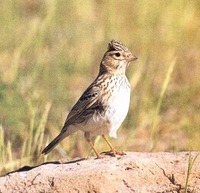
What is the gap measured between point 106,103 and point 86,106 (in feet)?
0.83

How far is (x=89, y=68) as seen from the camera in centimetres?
1405

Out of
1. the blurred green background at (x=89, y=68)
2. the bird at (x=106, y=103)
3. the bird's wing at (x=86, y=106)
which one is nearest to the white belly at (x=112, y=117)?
the bird at (x=106, y=103)

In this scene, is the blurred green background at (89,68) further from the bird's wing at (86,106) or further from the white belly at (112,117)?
the white belly at (112,117)

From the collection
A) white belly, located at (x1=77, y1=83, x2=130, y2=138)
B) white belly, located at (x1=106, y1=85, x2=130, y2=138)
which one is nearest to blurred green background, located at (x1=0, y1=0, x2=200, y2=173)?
white belly, located at (x1=77, y1=83, x2=130, y2=138)

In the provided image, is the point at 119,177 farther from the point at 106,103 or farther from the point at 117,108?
the point at 106,103

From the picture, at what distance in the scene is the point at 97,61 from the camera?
14.4 m

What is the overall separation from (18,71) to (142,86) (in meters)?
1.64

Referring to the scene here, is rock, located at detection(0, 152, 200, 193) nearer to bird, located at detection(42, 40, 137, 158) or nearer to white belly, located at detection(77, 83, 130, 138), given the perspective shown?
bird, located at detection(42, 40, 137, 158)

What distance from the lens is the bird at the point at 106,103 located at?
8719 millimetres

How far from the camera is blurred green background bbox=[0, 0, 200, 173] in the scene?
438 inches

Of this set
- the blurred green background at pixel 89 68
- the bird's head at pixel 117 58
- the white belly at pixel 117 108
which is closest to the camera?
the white belly at pixel 117 108

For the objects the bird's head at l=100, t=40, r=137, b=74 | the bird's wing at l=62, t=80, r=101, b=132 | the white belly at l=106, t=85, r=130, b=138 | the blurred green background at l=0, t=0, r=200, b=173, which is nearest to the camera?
the white belly at l=106, t=85, r=130, b=138

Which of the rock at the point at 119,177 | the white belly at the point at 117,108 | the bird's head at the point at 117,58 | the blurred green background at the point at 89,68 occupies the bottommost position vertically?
the blurred green background at the point at 89,68

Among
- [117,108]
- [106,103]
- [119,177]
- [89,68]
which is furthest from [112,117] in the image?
[89,68]
